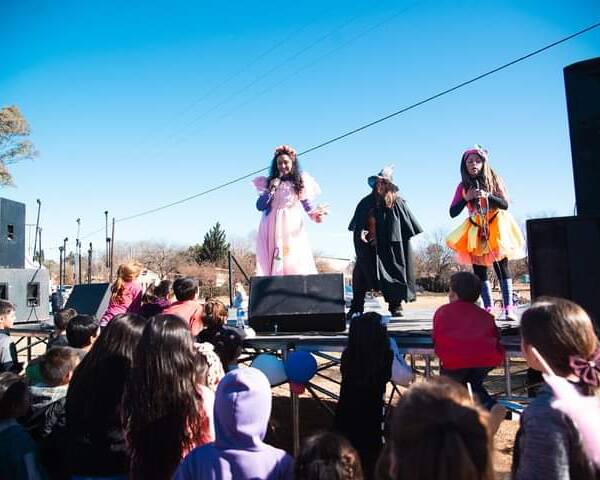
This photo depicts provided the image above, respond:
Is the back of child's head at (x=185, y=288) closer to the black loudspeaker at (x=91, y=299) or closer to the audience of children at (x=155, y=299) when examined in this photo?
the audience of children at (x=155, y=299)

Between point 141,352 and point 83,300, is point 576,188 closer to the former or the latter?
point 141,352

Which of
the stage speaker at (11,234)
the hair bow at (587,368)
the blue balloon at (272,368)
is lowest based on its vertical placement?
the blue balloon at (272,368)

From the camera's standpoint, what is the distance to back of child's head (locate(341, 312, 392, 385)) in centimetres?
265

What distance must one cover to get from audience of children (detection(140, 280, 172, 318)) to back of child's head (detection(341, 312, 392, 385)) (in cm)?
198

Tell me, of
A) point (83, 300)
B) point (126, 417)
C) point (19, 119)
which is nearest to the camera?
point (126, 417)

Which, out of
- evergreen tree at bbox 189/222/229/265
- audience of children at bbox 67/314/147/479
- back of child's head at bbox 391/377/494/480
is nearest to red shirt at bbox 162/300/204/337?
audience of children at bbox 67/314/147/479

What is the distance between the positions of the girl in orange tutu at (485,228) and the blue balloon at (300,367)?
75.7 inches

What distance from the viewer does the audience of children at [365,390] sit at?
8.55ft

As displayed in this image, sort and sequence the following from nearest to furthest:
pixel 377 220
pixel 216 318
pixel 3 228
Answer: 1. pixel 216 318
2. pixel 377 220
3. pixel 3 228

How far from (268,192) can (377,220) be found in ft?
4.49

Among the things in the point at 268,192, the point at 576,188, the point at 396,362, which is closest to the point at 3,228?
the point at 268,192

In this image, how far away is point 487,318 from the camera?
9.70ft

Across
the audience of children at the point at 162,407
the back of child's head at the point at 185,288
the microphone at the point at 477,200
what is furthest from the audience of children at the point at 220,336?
the microphone at the point at 477,200

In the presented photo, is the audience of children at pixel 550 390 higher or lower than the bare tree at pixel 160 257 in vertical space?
lower
